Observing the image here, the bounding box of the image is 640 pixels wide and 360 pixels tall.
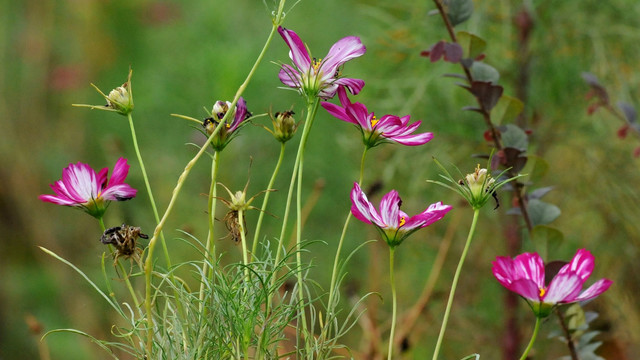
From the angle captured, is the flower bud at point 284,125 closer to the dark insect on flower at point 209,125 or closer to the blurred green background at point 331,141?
the dark insect on flower at point 209,125

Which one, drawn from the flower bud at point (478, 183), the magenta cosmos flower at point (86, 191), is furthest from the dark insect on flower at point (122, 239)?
the flower bud at point (478, 183)

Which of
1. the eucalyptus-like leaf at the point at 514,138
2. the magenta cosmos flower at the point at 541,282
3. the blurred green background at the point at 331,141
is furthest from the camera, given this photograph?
the blurred green background at the point at 331,141

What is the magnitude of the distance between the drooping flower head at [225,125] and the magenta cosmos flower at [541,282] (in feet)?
0.51

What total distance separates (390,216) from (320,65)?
0.09 metres

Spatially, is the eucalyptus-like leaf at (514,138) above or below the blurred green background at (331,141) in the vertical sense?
below

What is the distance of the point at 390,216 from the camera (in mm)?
390

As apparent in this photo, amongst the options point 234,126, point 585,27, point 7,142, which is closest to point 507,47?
point 585,27

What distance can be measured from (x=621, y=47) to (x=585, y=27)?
0.29 ft

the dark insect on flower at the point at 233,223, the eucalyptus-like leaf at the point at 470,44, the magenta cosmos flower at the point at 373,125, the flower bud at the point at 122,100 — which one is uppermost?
the eucalyptus-like leaf at the point at 470,44

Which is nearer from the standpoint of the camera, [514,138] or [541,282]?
[541,282]

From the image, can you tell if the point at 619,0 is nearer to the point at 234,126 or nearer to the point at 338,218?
the point at 338,218

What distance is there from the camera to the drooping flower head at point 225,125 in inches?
16.0

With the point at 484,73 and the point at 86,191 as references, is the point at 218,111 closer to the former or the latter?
the point at 86,191

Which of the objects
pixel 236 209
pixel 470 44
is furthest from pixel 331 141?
pixel 236 209
